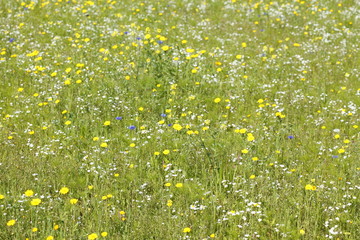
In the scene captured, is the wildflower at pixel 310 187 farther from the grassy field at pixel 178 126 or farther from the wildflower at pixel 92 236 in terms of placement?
the wildflower at pixel 92 236

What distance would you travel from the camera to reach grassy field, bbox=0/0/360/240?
5.00 metres

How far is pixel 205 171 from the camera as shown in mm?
5762

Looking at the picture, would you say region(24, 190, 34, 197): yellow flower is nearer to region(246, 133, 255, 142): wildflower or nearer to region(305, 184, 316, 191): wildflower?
region(246, 133, 255, 142): wildflower

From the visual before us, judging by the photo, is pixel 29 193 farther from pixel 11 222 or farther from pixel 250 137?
Result: pixel 250 137

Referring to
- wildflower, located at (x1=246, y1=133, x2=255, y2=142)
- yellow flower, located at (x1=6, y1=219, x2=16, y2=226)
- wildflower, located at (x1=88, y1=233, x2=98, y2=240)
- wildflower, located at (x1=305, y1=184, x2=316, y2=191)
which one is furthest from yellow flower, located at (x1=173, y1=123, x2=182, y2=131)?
yellow flower, located at (x1=6, y1=219, x2=16, y2=226)

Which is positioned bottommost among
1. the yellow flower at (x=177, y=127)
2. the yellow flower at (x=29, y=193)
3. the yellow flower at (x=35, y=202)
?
the yellow flower at (x=35, y=202)

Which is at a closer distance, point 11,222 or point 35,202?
point 11,222

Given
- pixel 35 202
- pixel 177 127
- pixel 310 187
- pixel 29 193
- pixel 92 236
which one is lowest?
pixel 92 236

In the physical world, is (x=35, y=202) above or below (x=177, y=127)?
below

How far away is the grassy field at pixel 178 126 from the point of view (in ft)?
16.4

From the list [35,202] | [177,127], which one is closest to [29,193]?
[35,202]

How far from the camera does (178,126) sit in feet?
21.2

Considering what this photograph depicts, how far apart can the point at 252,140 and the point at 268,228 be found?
5.59 ft

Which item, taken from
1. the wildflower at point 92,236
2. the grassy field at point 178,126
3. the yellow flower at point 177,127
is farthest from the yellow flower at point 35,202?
the yellow flower at point 177,127
